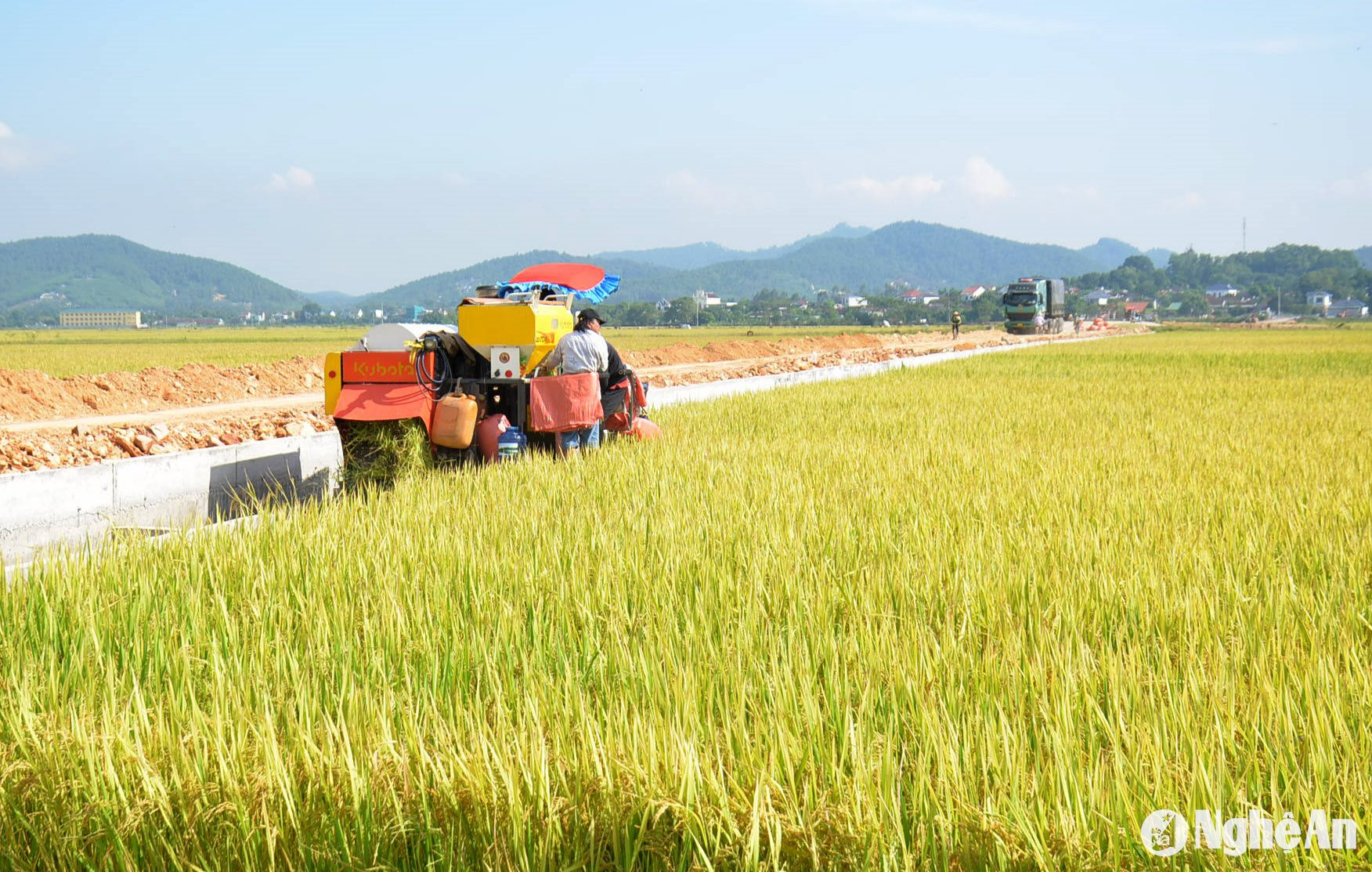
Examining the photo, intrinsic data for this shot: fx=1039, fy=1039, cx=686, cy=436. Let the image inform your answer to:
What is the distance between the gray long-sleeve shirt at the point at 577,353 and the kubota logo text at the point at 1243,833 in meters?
5.94

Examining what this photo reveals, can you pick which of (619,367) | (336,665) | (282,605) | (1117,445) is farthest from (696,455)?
(336,665)

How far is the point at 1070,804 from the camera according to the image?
184 centimetres

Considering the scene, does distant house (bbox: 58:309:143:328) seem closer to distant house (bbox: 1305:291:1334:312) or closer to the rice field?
the rice field

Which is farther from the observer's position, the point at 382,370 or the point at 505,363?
the point at 505,363

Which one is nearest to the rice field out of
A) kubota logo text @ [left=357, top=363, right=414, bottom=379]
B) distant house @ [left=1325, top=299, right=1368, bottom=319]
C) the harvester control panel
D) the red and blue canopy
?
kubota logo text @ [left=357, top=363, right=414, bottom=379]

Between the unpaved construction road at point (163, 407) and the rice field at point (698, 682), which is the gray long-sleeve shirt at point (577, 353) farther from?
the unpaved construction road at point (163, 407)

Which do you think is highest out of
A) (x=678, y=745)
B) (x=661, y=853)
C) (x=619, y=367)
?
(x=619, y=367)

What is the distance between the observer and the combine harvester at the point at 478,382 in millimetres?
6902

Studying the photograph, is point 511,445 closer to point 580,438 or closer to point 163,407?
point 580,438

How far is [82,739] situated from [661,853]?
1.28m

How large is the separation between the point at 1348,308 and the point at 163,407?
Answer: 182 m

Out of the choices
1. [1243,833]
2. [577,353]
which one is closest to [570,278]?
[577,353]

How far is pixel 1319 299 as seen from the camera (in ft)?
517

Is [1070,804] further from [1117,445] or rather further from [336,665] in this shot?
[1117,445]
